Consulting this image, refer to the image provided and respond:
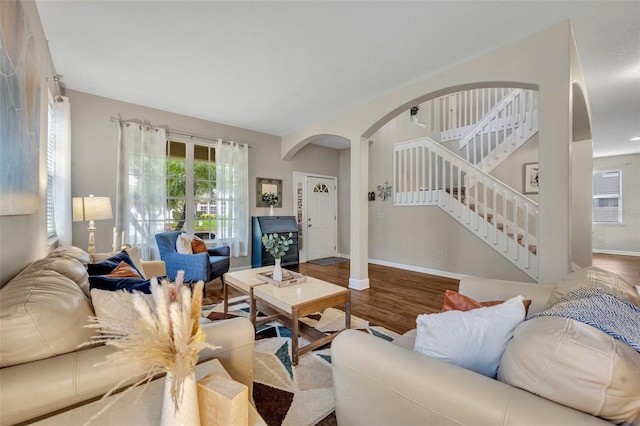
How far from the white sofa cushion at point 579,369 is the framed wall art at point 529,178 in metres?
4.87

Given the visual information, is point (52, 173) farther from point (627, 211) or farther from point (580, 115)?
point (627, 211)

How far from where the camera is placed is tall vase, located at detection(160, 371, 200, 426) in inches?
25.9

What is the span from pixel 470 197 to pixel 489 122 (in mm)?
1571

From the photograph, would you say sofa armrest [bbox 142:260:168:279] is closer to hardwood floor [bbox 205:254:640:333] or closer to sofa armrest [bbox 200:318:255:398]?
hardwood floor [bbox 205:254:640:333]

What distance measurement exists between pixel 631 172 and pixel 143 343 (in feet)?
34.8

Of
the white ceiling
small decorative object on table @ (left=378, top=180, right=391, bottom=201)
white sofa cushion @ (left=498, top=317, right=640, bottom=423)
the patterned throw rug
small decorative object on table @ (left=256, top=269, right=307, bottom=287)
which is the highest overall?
the white ceiling

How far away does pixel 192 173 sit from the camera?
440 centimetres

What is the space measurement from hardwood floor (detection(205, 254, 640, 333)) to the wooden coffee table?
72cm

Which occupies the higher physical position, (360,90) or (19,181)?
(360,90)

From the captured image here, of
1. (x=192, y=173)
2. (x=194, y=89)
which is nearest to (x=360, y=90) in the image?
(x=194, y=89)

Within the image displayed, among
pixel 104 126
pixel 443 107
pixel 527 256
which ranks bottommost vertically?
pixel 527 256

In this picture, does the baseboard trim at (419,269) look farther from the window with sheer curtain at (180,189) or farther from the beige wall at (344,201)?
the window with sheer curtain at (180,189)

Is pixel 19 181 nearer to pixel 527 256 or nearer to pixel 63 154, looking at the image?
pixel 63 154

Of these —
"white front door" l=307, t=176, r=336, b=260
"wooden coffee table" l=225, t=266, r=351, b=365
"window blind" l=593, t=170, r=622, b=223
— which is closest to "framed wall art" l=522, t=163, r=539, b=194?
"white front door" l=307, t=176, r=336, b=260
